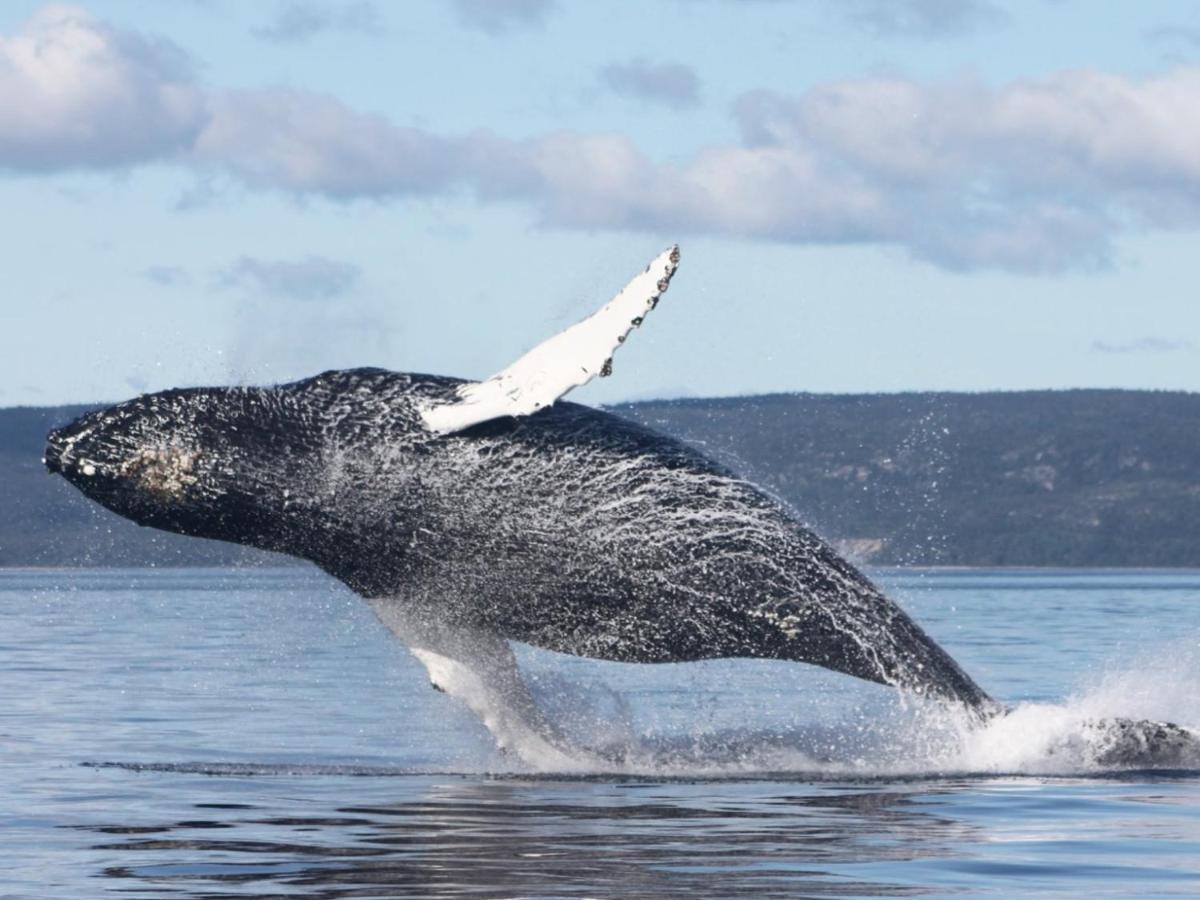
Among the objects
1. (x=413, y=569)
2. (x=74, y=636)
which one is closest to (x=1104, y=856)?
(x=413, y=569)

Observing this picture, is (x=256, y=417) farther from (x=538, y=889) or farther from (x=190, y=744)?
(x=538, y=889)

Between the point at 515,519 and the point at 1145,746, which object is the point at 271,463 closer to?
the point at 515,519

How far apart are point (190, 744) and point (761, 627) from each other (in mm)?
5901

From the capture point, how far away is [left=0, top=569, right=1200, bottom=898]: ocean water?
39.2 ft

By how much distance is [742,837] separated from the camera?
1330 centimetres

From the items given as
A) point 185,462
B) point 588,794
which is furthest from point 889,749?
point 185,462

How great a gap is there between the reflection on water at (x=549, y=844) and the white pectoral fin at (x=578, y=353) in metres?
2.93

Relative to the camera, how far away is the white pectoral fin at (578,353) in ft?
53.5

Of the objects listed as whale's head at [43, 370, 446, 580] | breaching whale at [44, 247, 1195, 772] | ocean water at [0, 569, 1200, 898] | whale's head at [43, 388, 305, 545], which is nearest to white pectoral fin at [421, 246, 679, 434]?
breaching whale at [44, 247, 1195, 772]

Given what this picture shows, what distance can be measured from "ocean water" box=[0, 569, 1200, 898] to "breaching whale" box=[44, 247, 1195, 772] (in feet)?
3.20

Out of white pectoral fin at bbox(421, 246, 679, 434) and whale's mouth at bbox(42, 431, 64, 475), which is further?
whale's mouth at bbox(42, 431, 64, 475)

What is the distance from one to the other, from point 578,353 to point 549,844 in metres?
4.53

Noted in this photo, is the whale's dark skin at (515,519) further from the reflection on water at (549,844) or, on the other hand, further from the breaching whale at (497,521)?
the reflection on water at (549,844)

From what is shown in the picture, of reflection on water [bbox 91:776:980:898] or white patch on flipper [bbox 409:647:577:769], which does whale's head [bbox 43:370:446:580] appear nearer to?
white patch on flipper [bbox 409:647:577:769]
